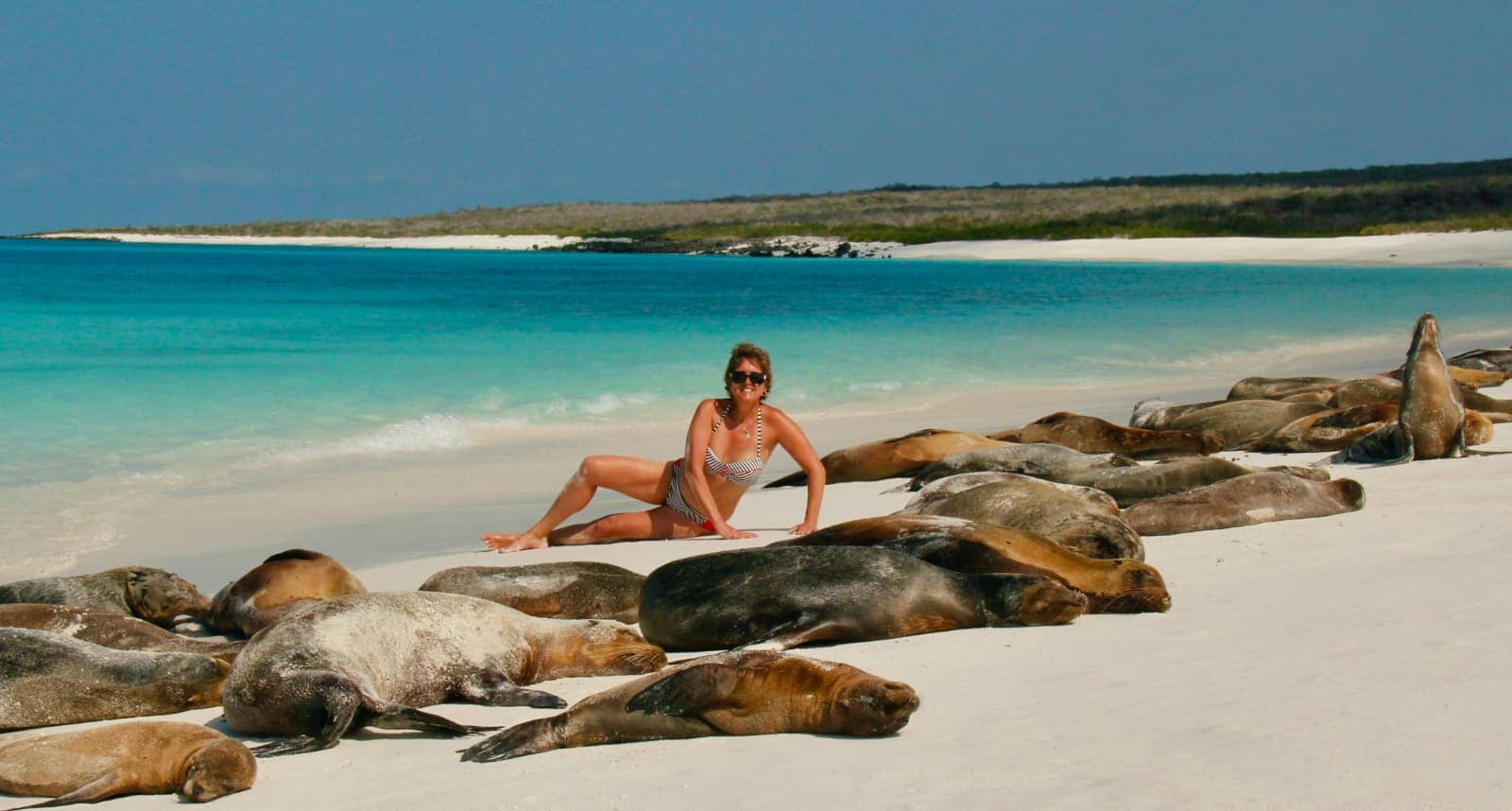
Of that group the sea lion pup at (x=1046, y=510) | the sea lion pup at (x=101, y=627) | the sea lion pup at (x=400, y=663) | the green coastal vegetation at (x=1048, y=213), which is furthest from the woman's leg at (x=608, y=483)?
the green coastal vegetation at (x=1048, y=213)

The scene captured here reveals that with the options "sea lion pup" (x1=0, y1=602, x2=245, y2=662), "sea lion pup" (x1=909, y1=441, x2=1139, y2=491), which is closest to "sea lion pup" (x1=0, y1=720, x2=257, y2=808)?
"sea lion pup" (x1=0, y1=602, x2=245, y2=662)

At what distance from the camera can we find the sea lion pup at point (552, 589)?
600 cm

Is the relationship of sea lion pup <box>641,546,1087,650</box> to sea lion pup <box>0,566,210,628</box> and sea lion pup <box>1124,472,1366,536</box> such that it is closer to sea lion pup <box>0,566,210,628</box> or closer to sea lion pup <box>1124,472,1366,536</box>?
sea lion pup <box>1124,472,1366,536</box>

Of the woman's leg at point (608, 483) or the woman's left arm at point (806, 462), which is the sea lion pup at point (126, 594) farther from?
the woman's left arm at point (806, 462)

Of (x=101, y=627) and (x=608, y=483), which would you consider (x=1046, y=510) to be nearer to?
(x=608, y=483)

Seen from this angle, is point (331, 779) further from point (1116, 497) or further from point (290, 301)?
point (290, 301)

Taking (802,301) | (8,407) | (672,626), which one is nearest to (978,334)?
(802,301)

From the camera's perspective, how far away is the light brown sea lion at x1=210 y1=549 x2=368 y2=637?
6.16 metres

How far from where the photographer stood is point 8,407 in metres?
14.6

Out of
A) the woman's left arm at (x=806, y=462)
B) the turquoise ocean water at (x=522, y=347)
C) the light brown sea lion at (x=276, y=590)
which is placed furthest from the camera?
the turquoise ocean water at (x=522, y=347)

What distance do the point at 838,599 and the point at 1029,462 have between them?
4193 mm

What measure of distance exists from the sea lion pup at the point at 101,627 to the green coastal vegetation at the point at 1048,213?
202ft

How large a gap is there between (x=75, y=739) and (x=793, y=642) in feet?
7.09

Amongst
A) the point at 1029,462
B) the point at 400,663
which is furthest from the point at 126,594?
the point at 1029,462
